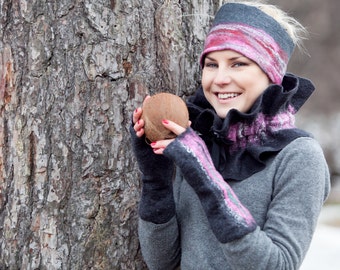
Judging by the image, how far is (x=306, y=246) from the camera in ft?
6.69

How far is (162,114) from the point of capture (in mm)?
1979

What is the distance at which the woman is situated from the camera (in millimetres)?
1952

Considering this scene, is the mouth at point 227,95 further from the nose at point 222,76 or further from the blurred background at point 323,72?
the blurred background at point 323,72

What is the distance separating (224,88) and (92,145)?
49cm

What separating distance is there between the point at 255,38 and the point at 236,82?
5.8 inches

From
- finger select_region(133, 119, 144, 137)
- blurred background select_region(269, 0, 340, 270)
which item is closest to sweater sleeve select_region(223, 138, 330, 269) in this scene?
finger select_region(133, 119, 144, 137)

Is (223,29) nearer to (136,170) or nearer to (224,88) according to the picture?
(224,88)

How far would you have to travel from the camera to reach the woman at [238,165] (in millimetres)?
1952

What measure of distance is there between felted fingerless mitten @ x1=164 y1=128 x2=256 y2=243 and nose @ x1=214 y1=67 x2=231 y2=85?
0.28 m

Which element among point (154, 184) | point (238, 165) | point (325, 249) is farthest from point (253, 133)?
point (325, 249)

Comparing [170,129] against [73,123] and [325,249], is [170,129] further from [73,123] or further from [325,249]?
[325,249]

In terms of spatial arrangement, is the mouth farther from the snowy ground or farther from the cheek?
the snowy ground

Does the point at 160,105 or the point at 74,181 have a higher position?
the point at 160,105

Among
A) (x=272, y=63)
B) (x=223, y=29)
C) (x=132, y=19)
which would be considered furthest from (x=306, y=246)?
(x=132, y=19)
